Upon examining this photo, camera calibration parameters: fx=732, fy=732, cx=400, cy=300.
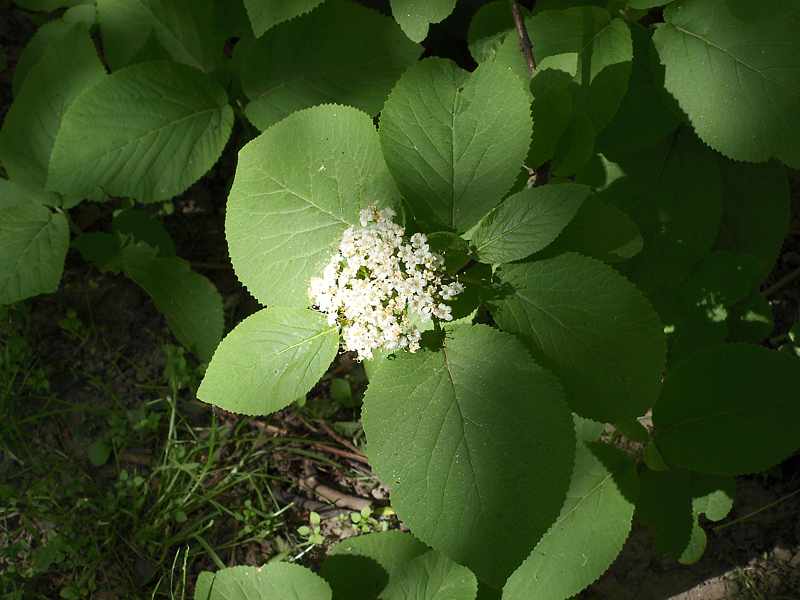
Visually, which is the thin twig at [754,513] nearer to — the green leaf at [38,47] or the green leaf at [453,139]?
the green leaf at [453,139]

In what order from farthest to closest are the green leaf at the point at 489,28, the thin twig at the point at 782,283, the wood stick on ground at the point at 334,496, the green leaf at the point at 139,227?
the wood stick on ground at the point at 334,496 < the thin twig at the point at 782,283 < the green leaf at the point at 139,227 < the green leaf at the point at 489,28

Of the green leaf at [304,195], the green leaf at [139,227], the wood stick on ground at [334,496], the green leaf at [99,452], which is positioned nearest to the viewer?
the green leaf at [304,195]

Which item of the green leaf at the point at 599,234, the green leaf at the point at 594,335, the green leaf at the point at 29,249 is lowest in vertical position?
the green leaf at the point at 29,249

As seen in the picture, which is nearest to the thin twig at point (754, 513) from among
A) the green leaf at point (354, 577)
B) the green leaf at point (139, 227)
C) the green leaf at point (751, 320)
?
the green leaf at point (751, 320)

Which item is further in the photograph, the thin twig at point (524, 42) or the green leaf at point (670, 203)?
the green leaf at point (670, 203)

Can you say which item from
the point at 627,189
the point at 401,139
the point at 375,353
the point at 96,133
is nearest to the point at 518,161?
the point at 401,139
